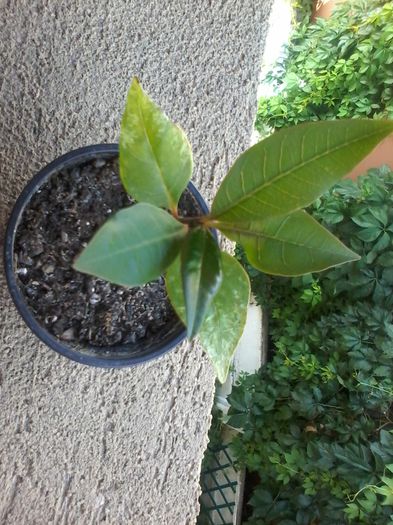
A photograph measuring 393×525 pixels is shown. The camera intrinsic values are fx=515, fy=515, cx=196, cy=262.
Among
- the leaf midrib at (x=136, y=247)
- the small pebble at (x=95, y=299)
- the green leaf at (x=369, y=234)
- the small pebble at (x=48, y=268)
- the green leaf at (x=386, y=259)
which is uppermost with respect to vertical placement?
the leaf midrib at (x=136, y=247)

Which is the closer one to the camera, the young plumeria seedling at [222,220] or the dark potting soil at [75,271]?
the young plumeria seedling at [222,220]

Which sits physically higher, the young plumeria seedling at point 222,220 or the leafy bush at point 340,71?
the young plumeria seedling at point 222,220

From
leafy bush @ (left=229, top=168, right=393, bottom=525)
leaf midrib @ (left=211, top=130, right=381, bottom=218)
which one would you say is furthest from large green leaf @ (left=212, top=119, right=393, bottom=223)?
leafy bush @ (left=229, top=168, right=393, bottom=525)

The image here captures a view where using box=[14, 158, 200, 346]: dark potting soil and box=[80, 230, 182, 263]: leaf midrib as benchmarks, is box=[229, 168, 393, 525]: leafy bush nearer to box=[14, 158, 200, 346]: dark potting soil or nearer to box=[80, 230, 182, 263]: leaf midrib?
box=[14, 158, 200, 346]: dark potting soil

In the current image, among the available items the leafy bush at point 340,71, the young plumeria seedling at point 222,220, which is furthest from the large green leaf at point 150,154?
the leafy bush at point 340,71

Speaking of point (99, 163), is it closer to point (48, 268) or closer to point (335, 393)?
point (48, 268)

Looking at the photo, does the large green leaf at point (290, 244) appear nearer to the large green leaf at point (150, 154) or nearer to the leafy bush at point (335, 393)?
the large green leaf at point (150, 154)

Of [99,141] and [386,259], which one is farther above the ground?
[99,141]

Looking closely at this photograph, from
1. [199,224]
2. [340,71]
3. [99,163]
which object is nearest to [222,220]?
[199,224]
